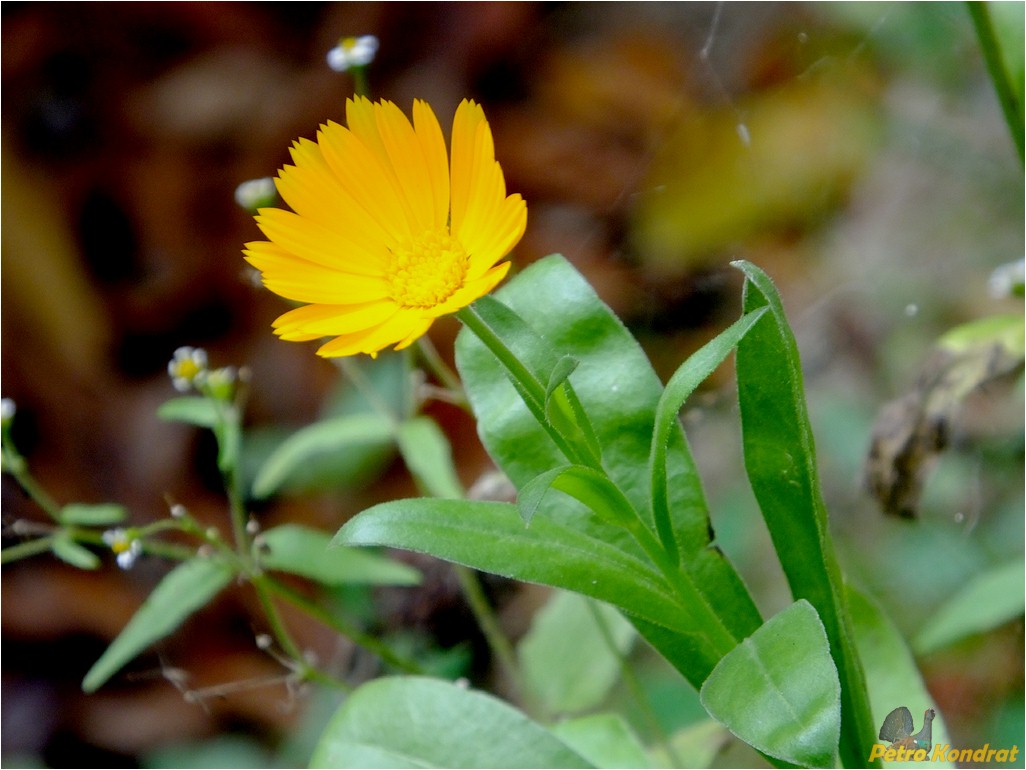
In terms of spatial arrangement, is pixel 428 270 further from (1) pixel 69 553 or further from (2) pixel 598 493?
(1) pixel 69 553

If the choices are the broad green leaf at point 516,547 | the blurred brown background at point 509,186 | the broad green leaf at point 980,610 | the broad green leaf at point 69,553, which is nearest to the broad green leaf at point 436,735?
the broad green leaf at point 516,547

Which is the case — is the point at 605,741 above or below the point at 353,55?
below

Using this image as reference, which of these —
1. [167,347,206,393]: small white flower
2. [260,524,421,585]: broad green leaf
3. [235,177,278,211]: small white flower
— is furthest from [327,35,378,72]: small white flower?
[260,524,421,585]: broad green leaf

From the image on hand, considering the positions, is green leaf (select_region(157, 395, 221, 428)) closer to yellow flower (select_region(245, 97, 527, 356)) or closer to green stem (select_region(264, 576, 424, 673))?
green stem (select_region(264, 576, 424, 673))

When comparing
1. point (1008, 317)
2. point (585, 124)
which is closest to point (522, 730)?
point (1008, 317)

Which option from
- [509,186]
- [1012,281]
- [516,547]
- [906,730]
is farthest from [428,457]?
[509,186]

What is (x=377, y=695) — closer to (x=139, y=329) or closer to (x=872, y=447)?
(x=872, y=447)
